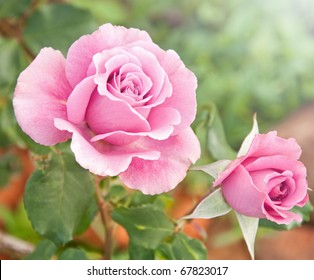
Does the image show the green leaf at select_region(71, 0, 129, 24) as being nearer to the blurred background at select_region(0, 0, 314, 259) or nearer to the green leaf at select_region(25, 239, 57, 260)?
the blurred background at select_region(0, 0, 314, 259)

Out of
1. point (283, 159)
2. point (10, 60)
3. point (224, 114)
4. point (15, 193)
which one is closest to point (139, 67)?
point (283, 159)

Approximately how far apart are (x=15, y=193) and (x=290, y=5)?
0.78 meters

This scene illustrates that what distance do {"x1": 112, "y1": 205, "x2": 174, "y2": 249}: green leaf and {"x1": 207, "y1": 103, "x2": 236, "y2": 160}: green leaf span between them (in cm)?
9

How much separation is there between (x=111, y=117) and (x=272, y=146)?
0.12 meters

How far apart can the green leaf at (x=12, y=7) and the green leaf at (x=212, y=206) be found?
38 cm

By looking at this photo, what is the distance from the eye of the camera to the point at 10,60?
77 cm

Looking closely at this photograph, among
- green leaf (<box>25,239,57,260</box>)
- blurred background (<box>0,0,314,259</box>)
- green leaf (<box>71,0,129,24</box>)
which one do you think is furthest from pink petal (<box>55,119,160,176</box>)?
green leaf (<box>71,0,129,24</box>)

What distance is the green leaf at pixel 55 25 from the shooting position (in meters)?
0.74

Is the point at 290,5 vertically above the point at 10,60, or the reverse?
the point at 10,60

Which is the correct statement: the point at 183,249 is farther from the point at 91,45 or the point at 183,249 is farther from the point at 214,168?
the point at 91,45

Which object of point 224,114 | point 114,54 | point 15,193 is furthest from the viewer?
point 15,193

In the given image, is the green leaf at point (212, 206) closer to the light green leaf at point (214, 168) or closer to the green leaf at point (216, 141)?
the light green leaf at point (214, 168)
